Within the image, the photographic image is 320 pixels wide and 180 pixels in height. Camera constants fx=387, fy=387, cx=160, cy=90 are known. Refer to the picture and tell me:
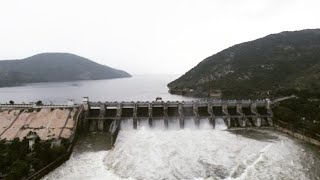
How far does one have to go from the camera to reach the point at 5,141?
61.4 metres

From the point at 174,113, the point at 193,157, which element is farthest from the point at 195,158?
the point at 174,113

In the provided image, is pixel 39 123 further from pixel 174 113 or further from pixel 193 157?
pixel 193 157

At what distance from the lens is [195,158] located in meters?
52.7

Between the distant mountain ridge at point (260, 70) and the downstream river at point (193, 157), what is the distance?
46929mm

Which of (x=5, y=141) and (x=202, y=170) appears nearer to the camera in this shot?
(x=202, y=170)

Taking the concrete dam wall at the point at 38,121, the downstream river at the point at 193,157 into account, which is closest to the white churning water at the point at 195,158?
the downstream river at the point at 193,157

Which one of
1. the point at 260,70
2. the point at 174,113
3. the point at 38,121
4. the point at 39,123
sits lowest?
the point at 39,123

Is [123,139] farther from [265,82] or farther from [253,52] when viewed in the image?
[253,52]

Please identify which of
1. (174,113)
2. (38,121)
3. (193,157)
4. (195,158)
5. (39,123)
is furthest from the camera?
(174,113)

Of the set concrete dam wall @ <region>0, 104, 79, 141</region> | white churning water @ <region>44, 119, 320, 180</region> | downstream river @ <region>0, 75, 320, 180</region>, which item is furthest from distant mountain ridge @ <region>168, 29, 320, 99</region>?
concrete dam wall @ <region>0, 104, 79, 141</region>

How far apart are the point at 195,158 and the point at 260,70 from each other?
111151 millimetres

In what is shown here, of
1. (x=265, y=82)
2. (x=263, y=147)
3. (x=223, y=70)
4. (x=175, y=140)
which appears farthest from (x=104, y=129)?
(x=223, y=70)

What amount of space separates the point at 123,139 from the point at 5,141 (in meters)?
18.8

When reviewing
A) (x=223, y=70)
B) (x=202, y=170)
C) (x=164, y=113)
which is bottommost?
(x=202, y=170)
